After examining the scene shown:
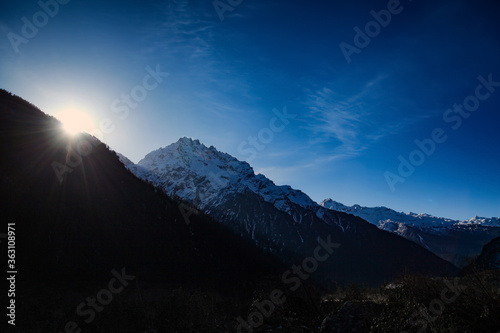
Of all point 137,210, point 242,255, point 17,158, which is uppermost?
point 17,158

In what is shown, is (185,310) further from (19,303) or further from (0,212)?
(0,212)


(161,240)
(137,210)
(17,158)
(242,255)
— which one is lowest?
(242,255)

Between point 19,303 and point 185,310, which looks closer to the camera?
point 185,310

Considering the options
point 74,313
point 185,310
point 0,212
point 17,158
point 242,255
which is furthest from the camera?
point 242,255

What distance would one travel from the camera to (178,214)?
77250 millimetres

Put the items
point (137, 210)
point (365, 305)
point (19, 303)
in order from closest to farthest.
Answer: point (365, 305)
point (19, 303)
point (137, 210)

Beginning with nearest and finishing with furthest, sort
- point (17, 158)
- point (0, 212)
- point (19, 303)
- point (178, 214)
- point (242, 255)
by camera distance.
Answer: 1. point (19, 303)
2. point (0, 212)
3. point (17, 158)
4. point (178, 214)
5. point (242, 255)

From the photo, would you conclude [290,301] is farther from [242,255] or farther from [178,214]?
[242,255]

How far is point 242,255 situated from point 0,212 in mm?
100041

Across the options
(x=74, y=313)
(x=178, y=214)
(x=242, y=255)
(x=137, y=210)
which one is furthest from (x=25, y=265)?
(x=242, y=255)

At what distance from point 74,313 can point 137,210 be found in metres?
39.2

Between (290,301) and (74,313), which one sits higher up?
(74,313)

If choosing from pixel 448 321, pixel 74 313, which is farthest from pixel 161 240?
pixel 448 321

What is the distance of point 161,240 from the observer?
5650 cm
